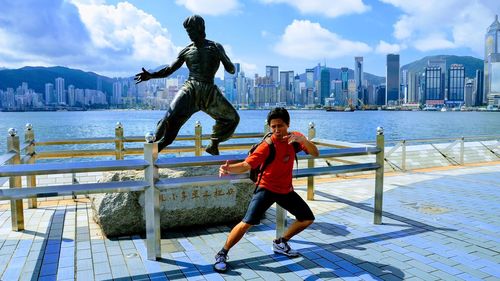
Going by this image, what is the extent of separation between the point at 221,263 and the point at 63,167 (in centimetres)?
173

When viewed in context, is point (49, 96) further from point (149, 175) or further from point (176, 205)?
point (149, 175)

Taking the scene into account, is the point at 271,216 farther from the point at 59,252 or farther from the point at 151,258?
the point at 59,252

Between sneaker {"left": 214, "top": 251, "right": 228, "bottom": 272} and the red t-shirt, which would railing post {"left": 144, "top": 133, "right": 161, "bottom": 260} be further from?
the red t-shirt

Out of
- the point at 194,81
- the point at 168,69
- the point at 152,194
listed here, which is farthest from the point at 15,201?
the point at 194,81

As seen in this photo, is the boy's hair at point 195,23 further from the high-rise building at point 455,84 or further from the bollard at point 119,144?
the high-rise building at point 455,84

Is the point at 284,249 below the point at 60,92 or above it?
below

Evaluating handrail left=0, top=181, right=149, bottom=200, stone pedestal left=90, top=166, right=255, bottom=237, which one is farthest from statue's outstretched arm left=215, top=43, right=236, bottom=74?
handrail left=0, top=181, right=149, bottom=200

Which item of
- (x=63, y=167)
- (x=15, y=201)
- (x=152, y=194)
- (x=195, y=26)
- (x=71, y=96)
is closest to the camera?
(x=63, y=167)

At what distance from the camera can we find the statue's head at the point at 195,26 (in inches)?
232

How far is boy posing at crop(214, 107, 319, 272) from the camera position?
4.03 m

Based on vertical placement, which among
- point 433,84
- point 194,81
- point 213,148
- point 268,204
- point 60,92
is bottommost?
point 268,204

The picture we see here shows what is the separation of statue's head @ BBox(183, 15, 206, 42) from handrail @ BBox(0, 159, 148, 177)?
2.49 meters

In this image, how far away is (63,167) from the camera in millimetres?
3754

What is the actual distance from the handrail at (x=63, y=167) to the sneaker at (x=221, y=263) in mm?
1161
